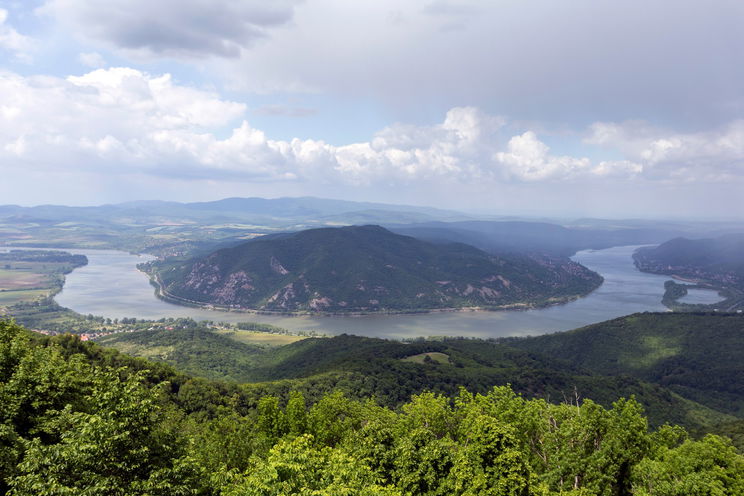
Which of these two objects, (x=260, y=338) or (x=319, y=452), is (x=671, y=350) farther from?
(x=319, y=452)

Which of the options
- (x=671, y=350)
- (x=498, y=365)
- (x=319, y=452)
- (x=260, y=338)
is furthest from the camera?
(x=260, y=338)

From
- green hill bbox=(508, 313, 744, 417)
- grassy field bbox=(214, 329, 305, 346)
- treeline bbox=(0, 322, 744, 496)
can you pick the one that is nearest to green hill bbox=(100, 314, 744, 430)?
green hill bbox=(508, 313, 744, 417)

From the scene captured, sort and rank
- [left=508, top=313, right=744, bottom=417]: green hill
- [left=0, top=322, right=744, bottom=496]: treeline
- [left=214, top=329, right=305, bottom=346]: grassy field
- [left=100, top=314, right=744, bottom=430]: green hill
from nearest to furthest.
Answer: [left=0, top=322, right=744, bottom=496]: treeline
[left=100, top=314, right=744, bottom=430]: green hill
[left=508, top=313, right=744, bottom=417]: green hill
[left=214, top=329, right=305, bottom=346]: grassy field

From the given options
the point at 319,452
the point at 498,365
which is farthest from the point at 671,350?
the point at 319,452

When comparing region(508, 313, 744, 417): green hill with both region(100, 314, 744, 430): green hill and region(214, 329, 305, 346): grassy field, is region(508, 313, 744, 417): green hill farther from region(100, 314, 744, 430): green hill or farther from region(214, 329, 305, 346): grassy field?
region(214, 329, 305, 346): grassy field

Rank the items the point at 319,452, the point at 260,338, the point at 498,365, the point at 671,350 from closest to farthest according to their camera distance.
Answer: the point at 319,452
the point at 498,365
the point at 671,350
the point at 260,338

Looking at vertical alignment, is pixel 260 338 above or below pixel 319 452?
below

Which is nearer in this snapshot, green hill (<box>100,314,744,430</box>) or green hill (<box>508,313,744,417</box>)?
green hill (<box>100,314,744,430</box>)

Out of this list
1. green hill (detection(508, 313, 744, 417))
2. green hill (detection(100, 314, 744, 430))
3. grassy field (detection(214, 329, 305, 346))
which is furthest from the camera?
grassy field (detection(214, 329, 305, 346))
